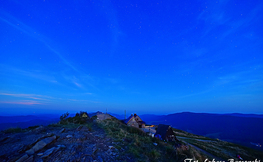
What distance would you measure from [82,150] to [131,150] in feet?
11.0

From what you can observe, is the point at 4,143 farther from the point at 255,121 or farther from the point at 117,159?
the point at 255,121

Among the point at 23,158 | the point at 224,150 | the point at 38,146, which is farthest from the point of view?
the point at 224,150

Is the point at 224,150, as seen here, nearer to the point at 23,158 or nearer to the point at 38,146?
the point at 38,146

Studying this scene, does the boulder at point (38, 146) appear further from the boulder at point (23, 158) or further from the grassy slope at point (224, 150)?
the grassy slope at point (224, 150)

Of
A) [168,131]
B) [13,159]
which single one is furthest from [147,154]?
[168,131]

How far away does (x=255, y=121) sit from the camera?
167 meters

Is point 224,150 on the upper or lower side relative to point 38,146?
lower

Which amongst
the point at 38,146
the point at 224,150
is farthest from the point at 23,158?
the point at 224,150

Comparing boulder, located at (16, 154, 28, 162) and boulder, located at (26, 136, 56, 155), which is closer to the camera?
boulder, located at (16, 154, 28, 162)

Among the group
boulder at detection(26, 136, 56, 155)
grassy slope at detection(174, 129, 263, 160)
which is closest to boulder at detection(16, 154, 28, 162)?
boulder at detection(26, 136, 56, 155)

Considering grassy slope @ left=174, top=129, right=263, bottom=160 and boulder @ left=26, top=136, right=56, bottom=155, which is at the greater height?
boulder @ left=26, top=136, right=56, bottom=155

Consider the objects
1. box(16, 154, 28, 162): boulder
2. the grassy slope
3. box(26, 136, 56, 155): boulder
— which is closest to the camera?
box(16, 154, 28, 162): boulder

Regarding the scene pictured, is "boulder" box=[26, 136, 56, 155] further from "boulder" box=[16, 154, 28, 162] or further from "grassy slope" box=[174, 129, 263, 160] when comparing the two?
"grassy slope" box=[174, 129, 263, 160]

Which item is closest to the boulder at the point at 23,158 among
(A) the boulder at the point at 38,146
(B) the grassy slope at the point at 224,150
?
(A) the boulder at the point at 38,146
